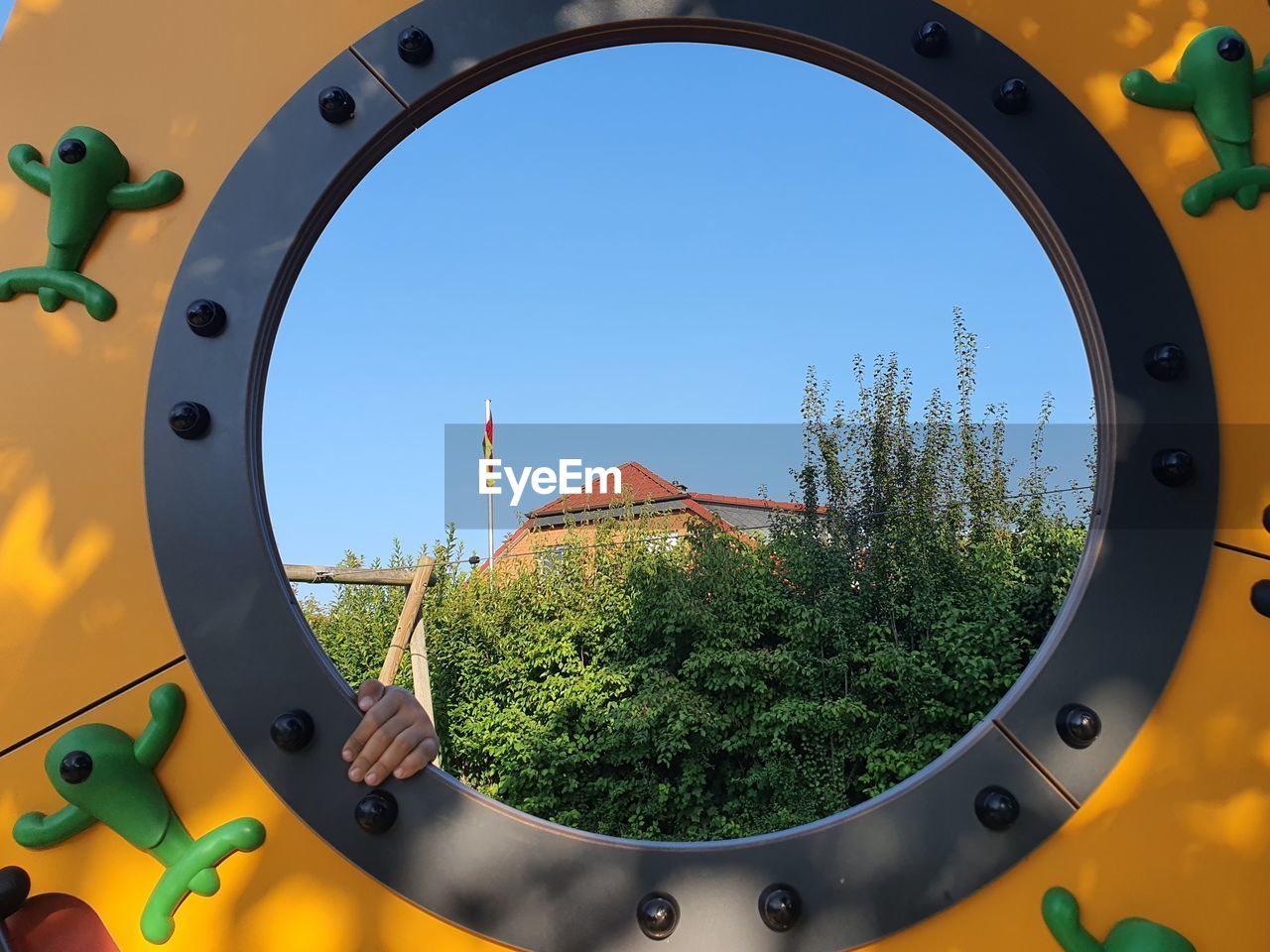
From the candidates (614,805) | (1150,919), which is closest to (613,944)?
(1150,919)

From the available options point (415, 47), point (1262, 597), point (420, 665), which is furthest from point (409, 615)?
point (1262, 597)

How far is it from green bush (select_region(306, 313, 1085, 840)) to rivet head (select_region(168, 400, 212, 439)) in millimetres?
4226

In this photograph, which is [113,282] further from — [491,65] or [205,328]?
[491,65]

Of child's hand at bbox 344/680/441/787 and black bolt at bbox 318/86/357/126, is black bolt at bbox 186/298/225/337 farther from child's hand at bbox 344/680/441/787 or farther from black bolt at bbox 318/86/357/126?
child's hand at bbox 344/680/441/787

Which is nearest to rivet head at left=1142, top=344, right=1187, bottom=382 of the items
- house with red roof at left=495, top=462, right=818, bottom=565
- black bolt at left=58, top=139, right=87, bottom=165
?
black bolt at left=58, top=139, right=87, bottom=165

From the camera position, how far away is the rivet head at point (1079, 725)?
0.97 m

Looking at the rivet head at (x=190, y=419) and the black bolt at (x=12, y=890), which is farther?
the rivet head at (x=190, y=419)

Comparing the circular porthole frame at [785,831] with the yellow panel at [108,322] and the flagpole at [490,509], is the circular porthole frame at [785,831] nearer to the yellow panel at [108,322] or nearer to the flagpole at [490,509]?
the yellow panel at [108,322]

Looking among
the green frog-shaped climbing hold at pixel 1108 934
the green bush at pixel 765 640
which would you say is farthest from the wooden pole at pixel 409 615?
the green frog-shaped climbing hold at pixel 1108 934

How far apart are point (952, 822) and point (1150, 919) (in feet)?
0.75

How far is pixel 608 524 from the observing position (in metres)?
5.87

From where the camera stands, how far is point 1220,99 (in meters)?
1.13

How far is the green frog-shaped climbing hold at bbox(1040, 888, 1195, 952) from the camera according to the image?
35.7 inches

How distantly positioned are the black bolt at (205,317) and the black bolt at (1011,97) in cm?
98
